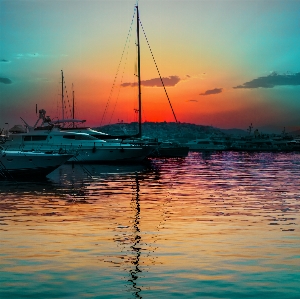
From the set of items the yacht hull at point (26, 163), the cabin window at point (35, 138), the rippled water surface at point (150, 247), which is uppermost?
the cabin window at point (35, 138)

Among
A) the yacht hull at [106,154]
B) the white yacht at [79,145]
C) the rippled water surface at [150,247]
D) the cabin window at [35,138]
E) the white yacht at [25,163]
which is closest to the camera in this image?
the rippled water surface at [150,247]

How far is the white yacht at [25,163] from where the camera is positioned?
1495 inches

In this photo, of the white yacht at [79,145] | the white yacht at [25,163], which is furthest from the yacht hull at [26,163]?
the white yacht at [79,145]

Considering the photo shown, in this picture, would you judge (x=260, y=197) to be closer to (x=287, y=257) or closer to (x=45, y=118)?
(x=287, y=257)

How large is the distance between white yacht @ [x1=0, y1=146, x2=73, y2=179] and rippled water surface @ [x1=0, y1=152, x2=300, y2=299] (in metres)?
11.0

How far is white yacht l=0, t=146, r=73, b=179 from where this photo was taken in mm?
37969

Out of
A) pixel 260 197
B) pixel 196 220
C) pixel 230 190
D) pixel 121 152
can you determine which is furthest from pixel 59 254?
pixel 121 152

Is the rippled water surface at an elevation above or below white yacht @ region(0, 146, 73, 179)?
below

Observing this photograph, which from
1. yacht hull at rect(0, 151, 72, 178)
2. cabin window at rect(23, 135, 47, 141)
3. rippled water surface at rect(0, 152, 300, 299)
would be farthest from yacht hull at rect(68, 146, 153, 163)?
rippled water surface at rect(0, 152, 300, 299)

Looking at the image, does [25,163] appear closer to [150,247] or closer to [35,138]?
[35,138]

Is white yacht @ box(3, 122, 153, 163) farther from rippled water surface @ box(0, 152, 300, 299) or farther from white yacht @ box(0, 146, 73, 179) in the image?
rippled water surface @ box(0, 152, 300, 299)

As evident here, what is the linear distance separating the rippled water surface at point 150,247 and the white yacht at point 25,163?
434 inches

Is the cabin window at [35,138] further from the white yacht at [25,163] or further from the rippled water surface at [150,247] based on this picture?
the rippled water surface at [150,247]

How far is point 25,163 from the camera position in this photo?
38.5 m
